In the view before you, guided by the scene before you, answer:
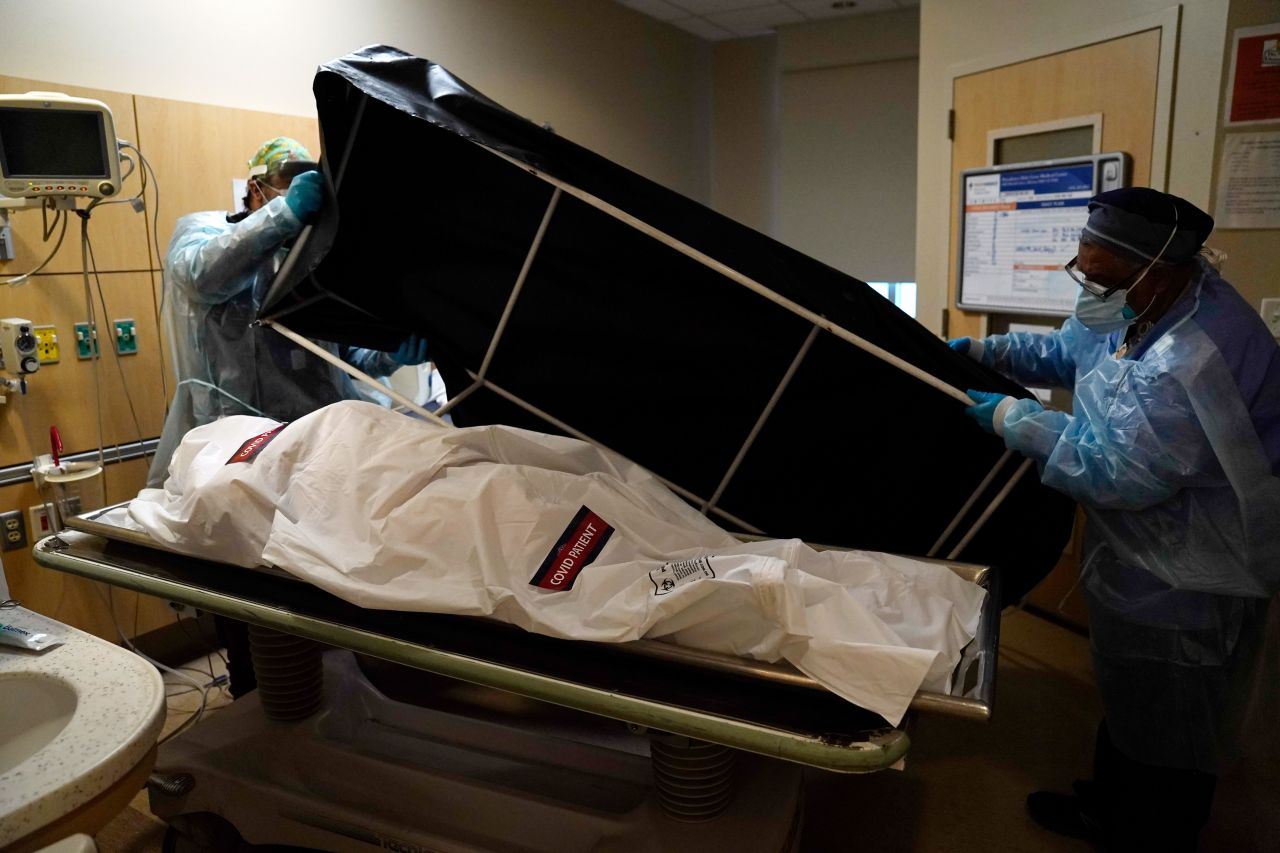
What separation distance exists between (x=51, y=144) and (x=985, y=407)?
7.07ft

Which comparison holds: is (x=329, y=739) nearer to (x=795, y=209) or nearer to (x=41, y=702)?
(x=41, y=702)

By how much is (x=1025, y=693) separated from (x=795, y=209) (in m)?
3.67

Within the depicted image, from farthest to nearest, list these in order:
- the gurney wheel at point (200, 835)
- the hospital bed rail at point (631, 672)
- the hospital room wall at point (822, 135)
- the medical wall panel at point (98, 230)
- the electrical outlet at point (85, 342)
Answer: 1. the hospital room wall at point (822, 135)
2. the electrical outlet at point (85, 342)
3. the medical wall panel at point (98, 230)
4. the gurney wheel at point (200, 835)
5. the hospital bed rail at point (631, 672)

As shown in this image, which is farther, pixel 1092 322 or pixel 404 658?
pixel 1092 322

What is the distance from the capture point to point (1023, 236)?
112 inches

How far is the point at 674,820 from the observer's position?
151 centimetres

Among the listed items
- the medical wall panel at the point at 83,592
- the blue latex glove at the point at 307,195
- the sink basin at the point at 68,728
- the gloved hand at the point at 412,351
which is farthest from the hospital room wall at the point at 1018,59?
the medical wall panel at the point at 83,592

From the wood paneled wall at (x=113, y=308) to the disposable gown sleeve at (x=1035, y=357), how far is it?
2.42 metres

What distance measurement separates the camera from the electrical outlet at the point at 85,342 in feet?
8.12

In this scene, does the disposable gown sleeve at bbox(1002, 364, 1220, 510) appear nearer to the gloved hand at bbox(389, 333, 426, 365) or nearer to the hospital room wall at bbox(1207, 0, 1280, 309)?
the hospital room wall at bbox(1207, 0, 1280, 309)

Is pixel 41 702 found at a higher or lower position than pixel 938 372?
lower

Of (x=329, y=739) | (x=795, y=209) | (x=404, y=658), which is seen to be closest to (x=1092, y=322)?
(x=404, y=658)

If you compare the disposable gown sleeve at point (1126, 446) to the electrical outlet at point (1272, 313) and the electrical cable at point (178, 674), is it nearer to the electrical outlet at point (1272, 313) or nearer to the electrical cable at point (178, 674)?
the electrical outlet at point (1272, 313)

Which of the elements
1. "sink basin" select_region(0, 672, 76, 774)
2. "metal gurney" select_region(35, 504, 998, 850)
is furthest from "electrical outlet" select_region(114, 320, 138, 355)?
"sink basin" select_region(0, 672, 76, 774)
